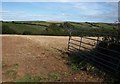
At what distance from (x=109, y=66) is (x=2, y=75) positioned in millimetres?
3870

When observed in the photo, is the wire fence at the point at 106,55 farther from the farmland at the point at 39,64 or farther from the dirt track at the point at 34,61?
the dirt track at the point at 34,61

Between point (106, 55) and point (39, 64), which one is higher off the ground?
point (106, 55)

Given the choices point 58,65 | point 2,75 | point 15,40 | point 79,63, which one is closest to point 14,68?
point 2,75

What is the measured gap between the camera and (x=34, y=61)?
12867mm

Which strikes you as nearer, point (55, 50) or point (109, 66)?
point (109, 66)

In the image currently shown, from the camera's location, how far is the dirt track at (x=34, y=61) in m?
11.1

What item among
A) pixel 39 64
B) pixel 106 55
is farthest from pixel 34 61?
pixel 106 55

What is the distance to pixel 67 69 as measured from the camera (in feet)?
38.8

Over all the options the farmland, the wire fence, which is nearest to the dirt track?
the farmland

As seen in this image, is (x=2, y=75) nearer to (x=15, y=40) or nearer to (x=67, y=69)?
(x=67, y=69)

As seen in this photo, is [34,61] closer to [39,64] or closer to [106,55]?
[39,64]

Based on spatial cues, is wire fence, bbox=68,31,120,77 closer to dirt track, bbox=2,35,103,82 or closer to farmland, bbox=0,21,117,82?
farmland, bbox=0,21,117,82

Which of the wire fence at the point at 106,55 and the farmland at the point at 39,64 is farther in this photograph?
the wire fence at the point at 106,55

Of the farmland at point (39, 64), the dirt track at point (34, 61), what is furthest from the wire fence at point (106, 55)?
the dirt track at point (34, 61)
